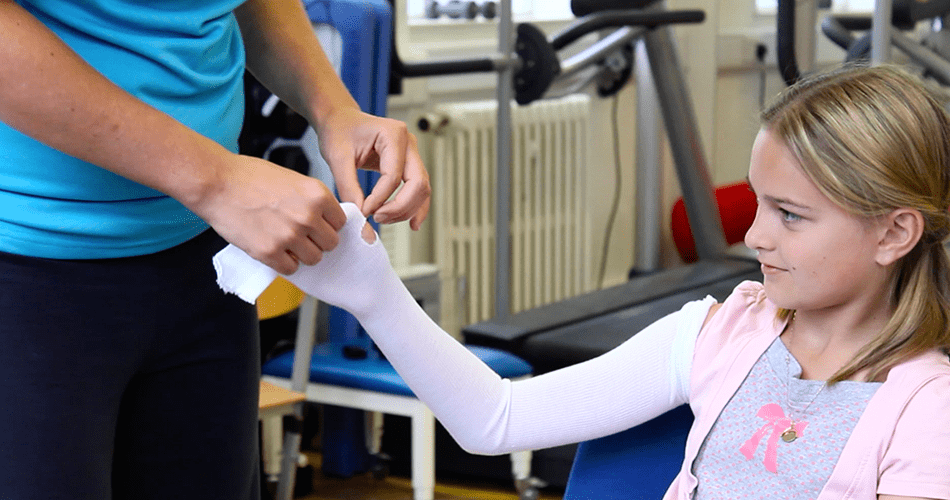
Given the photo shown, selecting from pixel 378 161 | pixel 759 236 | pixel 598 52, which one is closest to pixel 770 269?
pixel 759 236

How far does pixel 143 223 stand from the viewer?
34.3 inches

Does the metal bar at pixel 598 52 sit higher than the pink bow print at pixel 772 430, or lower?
higher

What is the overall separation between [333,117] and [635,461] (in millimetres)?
467

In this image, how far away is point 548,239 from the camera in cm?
362

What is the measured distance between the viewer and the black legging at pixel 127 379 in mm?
824

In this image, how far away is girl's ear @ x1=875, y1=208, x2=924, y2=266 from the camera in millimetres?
1012

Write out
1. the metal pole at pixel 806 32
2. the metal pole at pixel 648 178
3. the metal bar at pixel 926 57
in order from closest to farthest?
the metal bar at pixel 926 57 → the metal pole at pixel 806 32 → the metal pole at pixel 648 178

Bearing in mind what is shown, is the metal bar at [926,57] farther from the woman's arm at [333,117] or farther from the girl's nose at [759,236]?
the woman's arm at [333,117]

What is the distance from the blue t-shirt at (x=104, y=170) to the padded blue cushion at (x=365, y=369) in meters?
1.31

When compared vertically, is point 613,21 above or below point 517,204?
above

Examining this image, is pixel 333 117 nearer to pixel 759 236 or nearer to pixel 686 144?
pixel 759 236

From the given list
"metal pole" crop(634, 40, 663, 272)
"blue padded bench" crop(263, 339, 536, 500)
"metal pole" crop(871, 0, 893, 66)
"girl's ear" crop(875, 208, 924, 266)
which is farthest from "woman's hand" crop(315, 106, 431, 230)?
"metal pole" crop(634, 40, 663, 272)

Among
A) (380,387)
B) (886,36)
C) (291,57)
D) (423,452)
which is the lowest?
(423,452)

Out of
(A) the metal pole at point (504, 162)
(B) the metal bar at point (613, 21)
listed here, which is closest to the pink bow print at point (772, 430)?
(A) the metal pole at point (504, 162)
